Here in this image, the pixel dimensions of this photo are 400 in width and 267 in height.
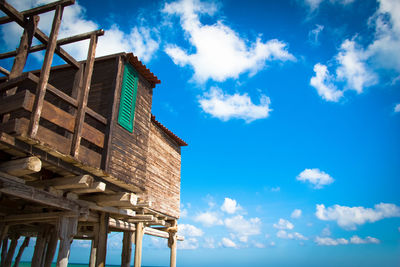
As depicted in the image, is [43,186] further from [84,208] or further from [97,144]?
→ [97,144]

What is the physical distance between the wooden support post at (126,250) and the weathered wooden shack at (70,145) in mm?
40

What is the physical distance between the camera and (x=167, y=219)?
14844 mm

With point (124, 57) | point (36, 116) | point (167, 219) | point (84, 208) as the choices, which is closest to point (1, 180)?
point (36, 116)

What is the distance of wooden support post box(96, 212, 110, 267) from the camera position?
8.48m

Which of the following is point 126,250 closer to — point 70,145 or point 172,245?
point 172,245

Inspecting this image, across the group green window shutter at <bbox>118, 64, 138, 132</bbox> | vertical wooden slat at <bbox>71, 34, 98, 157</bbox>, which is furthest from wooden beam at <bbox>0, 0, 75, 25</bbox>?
green window shutter at <bbox>118, 64, 138, 132</bbox>

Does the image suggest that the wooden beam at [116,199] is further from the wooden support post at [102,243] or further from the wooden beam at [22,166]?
the wooden beam at [22,166]

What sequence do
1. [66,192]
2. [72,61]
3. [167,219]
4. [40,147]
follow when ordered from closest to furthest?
1. [40,147]
2. [66,192]
3. [72,61]
4. [167,219]

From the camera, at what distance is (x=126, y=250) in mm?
11203

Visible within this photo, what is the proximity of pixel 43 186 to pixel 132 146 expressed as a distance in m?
3.18

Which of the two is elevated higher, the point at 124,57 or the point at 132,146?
the point at 124,57

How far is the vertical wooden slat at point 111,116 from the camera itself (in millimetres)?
8102

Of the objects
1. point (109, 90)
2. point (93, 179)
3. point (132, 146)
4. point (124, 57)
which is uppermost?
point (124, 57)

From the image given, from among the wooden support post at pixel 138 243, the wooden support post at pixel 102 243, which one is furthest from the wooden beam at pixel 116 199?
the wooden support post at pixel 138 243
